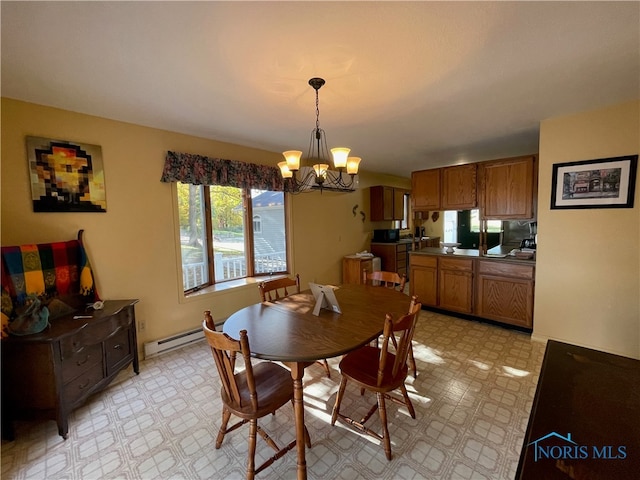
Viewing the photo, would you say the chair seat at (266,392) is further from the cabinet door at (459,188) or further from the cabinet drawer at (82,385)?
the cabinet door at (459,188)

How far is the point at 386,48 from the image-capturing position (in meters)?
1.57

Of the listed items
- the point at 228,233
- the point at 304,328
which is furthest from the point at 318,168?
the point at 228,233

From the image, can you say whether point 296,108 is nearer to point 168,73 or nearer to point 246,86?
point 246,86

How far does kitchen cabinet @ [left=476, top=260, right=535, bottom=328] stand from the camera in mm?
3178

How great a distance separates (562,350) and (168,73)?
2736 mm

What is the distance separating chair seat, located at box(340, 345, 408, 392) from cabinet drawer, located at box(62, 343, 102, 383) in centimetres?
188

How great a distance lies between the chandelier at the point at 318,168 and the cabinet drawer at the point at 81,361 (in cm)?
201

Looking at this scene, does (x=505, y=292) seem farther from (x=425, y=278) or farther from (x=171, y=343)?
(x=171, y=343)

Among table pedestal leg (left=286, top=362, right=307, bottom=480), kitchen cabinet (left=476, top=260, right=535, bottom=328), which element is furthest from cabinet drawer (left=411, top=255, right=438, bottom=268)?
table pedestal leg (left=286, top=362, right=307, bottom=480)

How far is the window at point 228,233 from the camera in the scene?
3.26 meters

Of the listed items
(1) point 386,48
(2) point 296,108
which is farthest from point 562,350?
(2) point 296,108

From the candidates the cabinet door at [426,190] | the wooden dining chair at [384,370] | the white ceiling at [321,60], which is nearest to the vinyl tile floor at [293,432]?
the wooden dining chair at [384,370]

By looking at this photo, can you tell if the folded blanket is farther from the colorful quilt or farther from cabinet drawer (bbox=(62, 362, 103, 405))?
cabinet drawer (bbox=(62, 362, 103, 405))

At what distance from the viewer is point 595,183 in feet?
8.58
